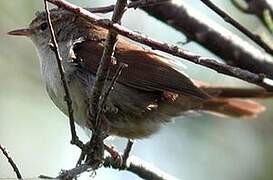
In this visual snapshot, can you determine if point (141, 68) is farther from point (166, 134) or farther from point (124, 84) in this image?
point (166, 134)

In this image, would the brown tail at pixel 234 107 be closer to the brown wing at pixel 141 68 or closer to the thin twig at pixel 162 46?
the brown wing at pixel 141 68

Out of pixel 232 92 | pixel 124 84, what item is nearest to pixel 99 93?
pixel 124 84

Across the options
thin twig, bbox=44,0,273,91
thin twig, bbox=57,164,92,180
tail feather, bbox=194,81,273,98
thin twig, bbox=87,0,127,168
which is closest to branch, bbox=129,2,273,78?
tail feather, bbox=194,81,273,98

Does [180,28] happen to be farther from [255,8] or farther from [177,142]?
[177,142]

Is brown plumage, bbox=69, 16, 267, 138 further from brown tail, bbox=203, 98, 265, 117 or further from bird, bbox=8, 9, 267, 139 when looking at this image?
brown tail, bbox=203, 98, 265, 117

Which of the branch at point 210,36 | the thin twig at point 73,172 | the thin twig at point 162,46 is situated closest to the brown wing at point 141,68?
the branch at point 210,36
